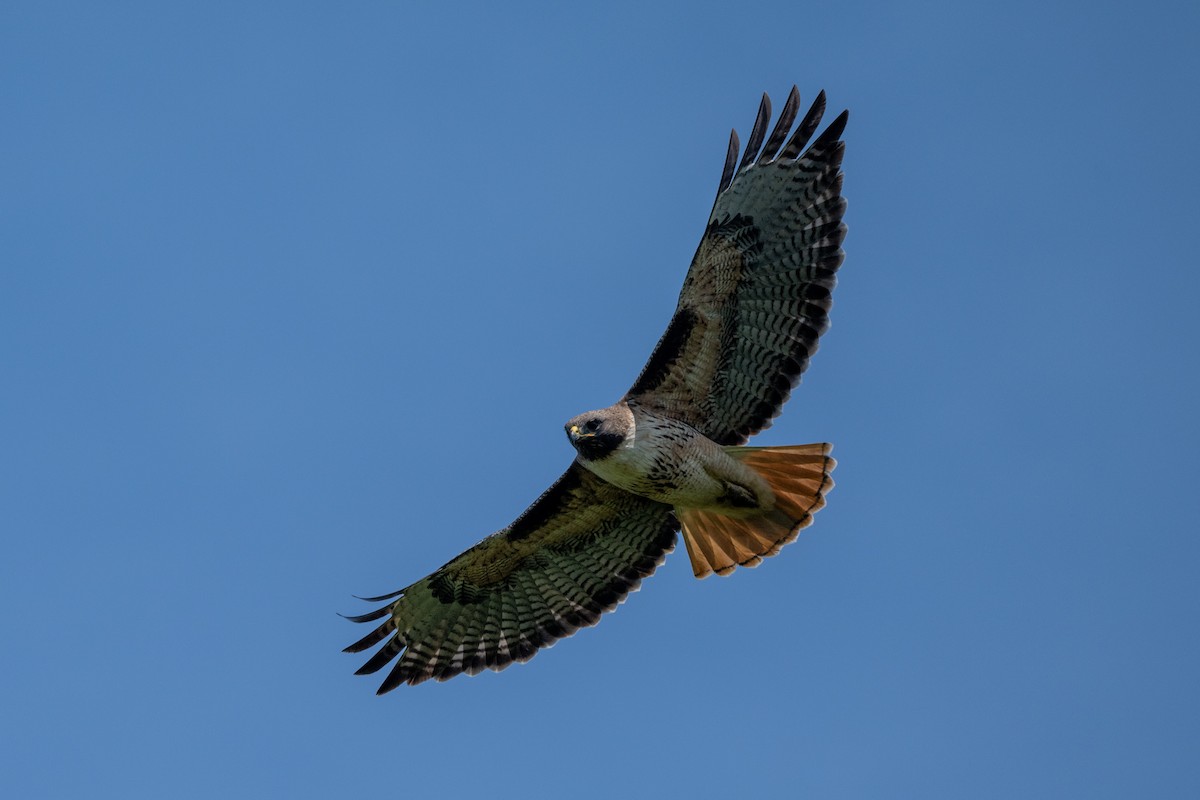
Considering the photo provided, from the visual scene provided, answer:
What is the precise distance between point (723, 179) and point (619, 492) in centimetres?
265

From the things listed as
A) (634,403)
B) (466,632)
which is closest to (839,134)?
(634,403)

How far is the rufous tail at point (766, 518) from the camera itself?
1222cm

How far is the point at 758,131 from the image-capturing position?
12172mm

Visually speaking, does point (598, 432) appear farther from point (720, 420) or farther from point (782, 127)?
point (782, 127)

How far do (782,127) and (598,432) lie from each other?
2728 millimetres

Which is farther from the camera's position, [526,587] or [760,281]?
[526,587]

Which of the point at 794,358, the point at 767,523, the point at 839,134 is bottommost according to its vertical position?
the point at 767,523

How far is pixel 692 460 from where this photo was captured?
12.2 meters

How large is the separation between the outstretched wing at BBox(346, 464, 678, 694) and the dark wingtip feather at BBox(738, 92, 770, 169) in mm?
2863

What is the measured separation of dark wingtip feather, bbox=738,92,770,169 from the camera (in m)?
12.2

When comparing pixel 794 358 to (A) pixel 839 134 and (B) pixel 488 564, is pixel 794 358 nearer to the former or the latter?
(A) pixel 839 134


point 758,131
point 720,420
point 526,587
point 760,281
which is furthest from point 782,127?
point 526,587

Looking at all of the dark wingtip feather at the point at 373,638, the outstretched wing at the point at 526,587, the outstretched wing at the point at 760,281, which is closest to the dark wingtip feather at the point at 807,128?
the outstretched wing at the point at 760,281

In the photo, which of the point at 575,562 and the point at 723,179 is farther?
the point at 575,562
